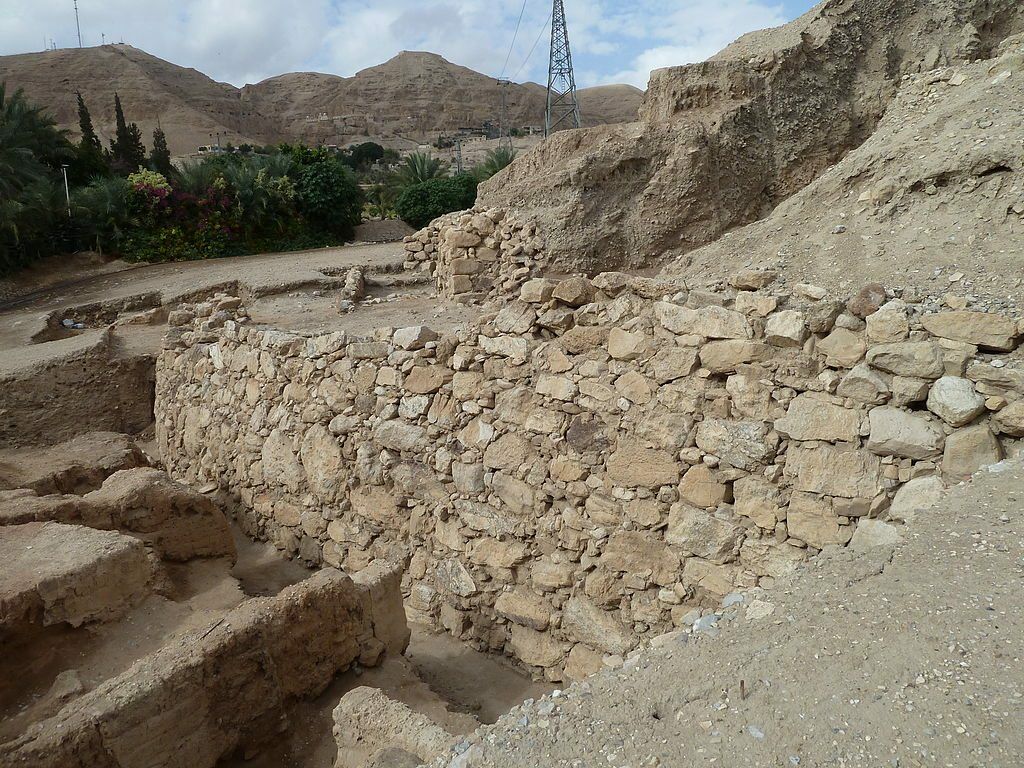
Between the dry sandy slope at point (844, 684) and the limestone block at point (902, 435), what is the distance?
1.73 ft

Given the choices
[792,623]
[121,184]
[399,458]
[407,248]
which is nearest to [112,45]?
[121,184]

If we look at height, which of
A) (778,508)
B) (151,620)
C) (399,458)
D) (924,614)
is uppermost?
(924,614)

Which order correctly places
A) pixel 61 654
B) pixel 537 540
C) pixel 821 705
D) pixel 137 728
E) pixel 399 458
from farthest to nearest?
1. pixel 399 458
2. pixel 537 540
3. pixel 61 654
4. pixel 137 728
5. pixel 821 705

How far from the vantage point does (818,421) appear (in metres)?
3.51

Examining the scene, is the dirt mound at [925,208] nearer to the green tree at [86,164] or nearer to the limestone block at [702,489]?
the limestone block at [702,489]

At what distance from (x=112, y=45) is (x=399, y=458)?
59742mm

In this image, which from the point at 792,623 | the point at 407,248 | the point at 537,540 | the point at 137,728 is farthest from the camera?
the point at 407,248

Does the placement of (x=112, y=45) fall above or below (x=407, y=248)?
above

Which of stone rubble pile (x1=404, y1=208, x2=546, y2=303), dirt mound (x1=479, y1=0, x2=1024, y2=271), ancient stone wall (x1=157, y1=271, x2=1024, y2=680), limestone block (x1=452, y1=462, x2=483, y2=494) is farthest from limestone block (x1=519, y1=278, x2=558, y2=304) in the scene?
stone rubble pile (x1=404, y1=208, x2=546, y2=303)

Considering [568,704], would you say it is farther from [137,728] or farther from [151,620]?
[151,620]

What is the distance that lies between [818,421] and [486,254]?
5.57 m

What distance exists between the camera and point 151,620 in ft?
12.8

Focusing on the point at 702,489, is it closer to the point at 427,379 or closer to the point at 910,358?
the point at 910,358

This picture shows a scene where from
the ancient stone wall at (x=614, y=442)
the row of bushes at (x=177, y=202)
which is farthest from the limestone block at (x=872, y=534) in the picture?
the row of bushes at (x=177, y=202)
